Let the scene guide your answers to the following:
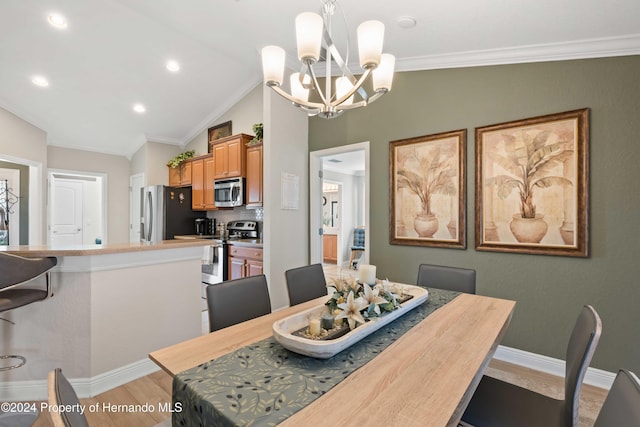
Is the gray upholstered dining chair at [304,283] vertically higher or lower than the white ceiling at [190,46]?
lower

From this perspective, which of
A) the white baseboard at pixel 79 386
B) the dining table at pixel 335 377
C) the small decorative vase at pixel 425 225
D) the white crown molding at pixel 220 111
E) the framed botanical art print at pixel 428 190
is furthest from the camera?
the white crown molding at pixel 220 111

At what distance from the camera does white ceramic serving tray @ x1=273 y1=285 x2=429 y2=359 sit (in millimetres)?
1044

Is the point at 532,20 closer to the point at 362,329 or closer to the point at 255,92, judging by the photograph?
the point at 362,329

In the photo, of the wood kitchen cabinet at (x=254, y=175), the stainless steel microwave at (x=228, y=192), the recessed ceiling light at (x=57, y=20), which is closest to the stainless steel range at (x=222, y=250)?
the stainless steel microwave at (x=228, y=192)

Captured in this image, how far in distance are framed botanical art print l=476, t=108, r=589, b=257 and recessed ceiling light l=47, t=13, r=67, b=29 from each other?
4.44 metres

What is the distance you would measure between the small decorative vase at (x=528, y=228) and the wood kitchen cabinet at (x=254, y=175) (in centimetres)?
296

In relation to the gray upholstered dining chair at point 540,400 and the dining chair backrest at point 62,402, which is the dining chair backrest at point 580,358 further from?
the dining chair backrest at point 62,402

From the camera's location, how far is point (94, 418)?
1815mm

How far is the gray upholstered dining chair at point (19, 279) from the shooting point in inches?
61.1

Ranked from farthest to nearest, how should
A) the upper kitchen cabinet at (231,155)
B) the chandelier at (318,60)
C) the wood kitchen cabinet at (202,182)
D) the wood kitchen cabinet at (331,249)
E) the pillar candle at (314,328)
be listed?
1. the wood kitchen cabinet at (331,249)
2. the wood kitchen cabinet at (202,182)
3. the upper kitchen cabinet at (231,155)
4. the chandelier at (318,60)
5. the pillar candle at (314,328)

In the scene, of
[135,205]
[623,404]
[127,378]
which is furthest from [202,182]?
[623,404]

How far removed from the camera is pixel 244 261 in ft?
13.4

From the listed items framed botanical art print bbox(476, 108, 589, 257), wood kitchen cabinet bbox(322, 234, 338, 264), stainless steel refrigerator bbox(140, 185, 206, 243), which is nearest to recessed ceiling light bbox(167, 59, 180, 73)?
stainless steel refrigerator bbox(140, 185, 206, 243)

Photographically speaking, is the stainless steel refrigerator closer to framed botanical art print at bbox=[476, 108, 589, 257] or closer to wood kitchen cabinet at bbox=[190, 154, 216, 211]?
wood kitchen cabinet at bbox=[190, 154, 216, 211]
